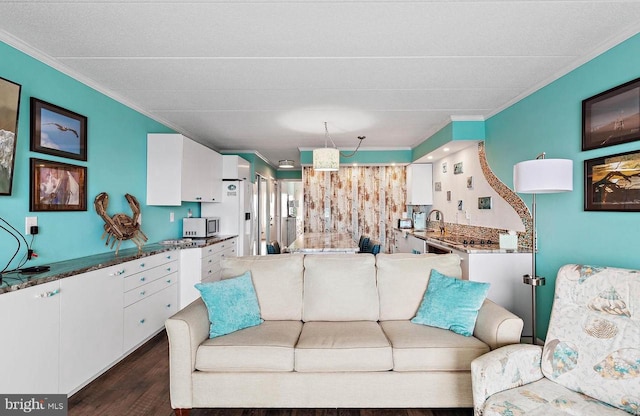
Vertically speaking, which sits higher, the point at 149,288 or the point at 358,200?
the point at 358,200

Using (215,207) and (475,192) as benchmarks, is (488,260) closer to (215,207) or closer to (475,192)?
(475,192)

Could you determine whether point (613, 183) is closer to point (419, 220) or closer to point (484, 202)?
point (484, 202)

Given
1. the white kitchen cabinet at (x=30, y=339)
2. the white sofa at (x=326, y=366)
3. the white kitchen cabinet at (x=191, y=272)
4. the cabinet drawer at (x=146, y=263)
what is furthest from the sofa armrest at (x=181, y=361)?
the white kitchen cabinet at (x=191, y=272)

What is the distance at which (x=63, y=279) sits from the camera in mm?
2250

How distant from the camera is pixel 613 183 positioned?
2377 mm

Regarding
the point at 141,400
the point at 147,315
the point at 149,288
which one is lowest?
the point at 141,400

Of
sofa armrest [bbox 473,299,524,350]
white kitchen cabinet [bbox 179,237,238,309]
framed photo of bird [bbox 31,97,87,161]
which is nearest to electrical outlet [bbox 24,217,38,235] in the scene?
framed photo of bird [bbox 31,97,87,161]

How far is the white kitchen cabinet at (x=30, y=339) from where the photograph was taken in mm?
1868

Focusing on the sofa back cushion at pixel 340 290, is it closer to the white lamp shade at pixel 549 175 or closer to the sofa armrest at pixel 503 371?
the sofa armrest at pixel 503 371

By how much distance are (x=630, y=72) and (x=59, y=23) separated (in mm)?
3839

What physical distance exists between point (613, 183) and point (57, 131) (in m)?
4.29

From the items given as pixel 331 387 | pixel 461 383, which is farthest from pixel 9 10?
pixel 461 383

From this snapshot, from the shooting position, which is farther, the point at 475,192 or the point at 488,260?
the point at 475,192

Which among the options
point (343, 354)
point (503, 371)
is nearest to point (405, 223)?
point (343, 354)
